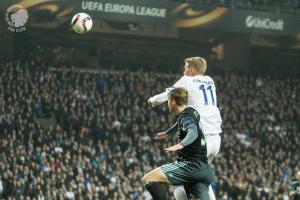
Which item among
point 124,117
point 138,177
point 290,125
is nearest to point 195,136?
point 138,177

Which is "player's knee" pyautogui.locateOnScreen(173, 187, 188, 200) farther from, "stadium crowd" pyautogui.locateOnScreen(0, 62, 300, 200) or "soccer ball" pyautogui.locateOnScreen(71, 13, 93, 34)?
"stadium crowd" pyautogui.locateOnScreen(0, 62, 300, 200)

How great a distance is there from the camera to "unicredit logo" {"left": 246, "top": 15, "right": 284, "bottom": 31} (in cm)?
3347

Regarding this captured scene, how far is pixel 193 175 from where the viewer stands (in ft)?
29.0

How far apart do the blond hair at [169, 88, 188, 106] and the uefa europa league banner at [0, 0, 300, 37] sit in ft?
68.4

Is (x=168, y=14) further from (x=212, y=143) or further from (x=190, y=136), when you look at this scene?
(x=190, y=136)

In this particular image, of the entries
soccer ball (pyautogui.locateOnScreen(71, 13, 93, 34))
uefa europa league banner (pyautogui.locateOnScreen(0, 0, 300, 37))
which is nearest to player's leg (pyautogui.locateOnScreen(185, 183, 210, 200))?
soccer ball (pyautogui.locateOnScreen(71, 13, 93, 34))

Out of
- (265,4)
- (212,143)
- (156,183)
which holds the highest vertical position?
(265,4)

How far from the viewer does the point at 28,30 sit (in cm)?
3456

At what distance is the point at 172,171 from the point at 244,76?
28.1 metres

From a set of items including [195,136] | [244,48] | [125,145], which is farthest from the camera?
[244,48]

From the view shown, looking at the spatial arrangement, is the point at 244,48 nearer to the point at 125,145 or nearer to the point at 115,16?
the point at 115,16

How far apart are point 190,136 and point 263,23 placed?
2595 centimetres

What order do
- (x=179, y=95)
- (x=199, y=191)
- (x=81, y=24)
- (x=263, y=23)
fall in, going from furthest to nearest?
(x=263, y=23)
(x=81, y=24)
(x=199, y=191)
(x=179, y=95)

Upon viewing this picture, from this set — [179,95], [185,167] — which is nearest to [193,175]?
[185,167]
